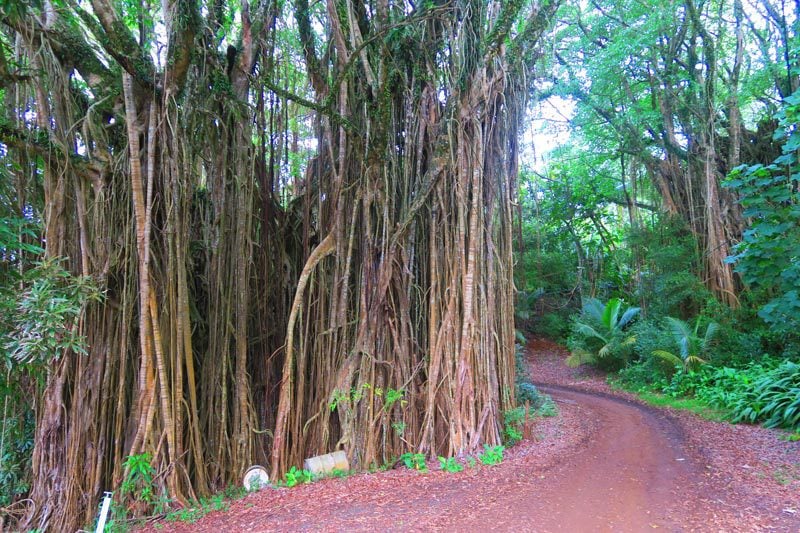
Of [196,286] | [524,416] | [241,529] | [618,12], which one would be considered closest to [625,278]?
[618,12]

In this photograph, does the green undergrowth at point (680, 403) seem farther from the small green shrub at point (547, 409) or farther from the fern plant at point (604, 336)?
the small green shrub at point (547, 409)

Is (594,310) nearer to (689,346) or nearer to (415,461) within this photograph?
(689,346)

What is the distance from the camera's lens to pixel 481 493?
3844 millimetres

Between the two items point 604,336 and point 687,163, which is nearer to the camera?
point 687,163

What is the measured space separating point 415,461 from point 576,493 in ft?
4.99

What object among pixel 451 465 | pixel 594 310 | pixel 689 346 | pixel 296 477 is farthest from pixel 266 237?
pixel 594 310

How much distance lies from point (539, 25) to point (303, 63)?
2.80m

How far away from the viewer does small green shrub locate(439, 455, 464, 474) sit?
449 centimetres

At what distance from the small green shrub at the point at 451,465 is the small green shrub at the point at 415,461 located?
15cm

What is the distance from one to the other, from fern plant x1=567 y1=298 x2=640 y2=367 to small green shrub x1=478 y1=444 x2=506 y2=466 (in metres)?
6.90

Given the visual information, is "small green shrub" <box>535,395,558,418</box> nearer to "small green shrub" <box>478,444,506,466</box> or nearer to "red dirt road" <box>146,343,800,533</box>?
"red dirt road" <box>146,343,800,533</box>

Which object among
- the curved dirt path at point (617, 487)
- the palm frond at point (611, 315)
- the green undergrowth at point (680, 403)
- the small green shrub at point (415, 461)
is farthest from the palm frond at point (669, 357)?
the small green shrub at point (415, 461)

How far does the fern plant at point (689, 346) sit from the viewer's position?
8602 millimetres

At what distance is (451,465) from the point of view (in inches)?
180
